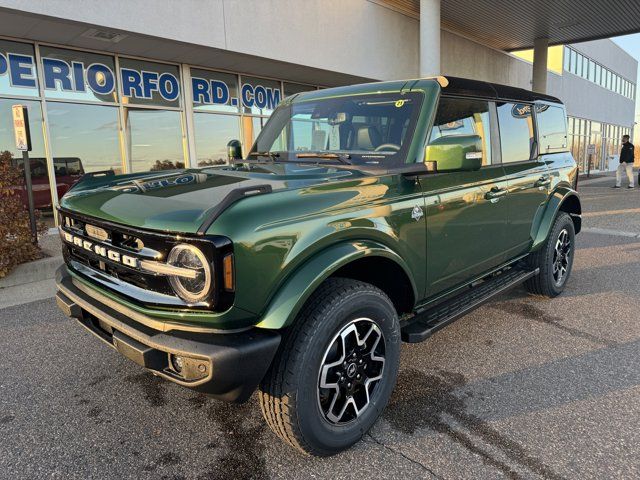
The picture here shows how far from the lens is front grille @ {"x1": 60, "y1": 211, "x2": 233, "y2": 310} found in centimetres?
188

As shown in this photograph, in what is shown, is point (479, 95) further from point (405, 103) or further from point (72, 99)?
point (72, 99)

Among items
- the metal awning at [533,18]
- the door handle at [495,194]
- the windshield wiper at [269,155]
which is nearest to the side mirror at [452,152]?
the door handle at [495,194]

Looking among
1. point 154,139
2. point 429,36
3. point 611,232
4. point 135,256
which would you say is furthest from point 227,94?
point 135,256

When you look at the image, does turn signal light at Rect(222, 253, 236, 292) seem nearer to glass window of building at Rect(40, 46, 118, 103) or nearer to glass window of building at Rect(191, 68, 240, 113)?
glass window of building at Rect(40, 46, 118, 103)

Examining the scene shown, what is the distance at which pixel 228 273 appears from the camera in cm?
188

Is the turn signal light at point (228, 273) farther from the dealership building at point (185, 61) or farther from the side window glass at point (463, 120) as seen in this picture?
the dealership building at point (185, 61)

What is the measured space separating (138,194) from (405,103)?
5.65 ft

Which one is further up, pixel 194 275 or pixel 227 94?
pixel 227 94

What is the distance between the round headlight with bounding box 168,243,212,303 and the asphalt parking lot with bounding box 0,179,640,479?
925mm

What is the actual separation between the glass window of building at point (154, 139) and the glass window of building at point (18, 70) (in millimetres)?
1917

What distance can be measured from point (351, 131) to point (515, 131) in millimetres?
1601

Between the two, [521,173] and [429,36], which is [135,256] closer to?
[521,173]

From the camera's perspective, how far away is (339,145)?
3133mm

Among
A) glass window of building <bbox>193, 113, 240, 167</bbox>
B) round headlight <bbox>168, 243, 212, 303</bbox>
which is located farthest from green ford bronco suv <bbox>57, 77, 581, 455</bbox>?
glass window of building <bbox>193, 113, 240, 167</bbox>
